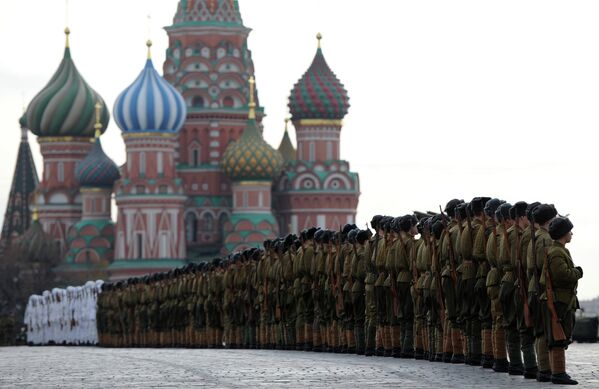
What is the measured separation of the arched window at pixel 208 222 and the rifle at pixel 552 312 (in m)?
86.0

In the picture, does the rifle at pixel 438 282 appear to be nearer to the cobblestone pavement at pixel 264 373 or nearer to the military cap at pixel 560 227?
the cobblestone pavement at pixel 264 373

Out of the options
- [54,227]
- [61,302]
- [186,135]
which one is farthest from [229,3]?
[61,302]

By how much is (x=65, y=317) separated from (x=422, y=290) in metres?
35.3

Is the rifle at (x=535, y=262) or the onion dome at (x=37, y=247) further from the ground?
the onion dome at (x=37, y=247)

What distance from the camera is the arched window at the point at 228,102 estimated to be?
101 metres

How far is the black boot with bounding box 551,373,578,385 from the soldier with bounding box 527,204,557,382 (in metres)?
0.36

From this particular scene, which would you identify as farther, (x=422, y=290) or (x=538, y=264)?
(x=422, y=290)

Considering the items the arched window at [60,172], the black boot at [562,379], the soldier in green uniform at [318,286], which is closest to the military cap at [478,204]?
the black boot at [562,379]

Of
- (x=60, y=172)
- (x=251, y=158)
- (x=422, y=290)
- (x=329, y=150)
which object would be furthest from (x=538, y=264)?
(x=60, y=172)

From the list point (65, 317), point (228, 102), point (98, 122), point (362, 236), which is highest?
point (228, 102)

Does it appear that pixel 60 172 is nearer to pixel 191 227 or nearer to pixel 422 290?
pixel 191 227

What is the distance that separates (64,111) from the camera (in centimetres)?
10569

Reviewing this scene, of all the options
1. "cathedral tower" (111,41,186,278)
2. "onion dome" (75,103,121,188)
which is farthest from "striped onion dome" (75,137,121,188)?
"cathedral tower" (111,41,186,278)

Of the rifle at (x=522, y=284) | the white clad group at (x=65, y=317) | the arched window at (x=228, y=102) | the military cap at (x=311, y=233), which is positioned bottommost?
the rifle at (x=522, y=284)
